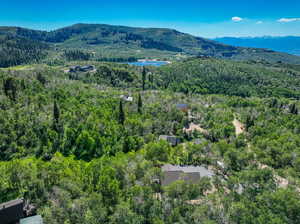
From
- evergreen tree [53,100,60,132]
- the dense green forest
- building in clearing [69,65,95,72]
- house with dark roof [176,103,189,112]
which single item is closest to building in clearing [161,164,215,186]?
the dense green forest

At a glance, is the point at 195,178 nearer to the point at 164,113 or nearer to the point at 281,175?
the point at 281,175

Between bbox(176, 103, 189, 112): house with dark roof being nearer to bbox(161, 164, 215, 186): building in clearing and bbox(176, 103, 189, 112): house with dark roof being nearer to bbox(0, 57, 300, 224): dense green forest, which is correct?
bbox(0, 57, 300, 224): dense green forest

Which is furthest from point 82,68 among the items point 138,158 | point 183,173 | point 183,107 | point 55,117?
point 183,173

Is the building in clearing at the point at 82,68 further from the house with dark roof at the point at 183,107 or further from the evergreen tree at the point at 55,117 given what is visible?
the evergreen tree at the point at 55,117

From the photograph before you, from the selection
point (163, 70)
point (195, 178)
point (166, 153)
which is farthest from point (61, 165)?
point (163, 70)

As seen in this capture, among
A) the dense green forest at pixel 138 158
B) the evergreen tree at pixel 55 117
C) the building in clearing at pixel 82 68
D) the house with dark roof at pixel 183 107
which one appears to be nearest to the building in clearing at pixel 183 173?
the dense green forest at pixel 138 158

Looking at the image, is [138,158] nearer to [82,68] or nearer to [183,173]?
[183,173]

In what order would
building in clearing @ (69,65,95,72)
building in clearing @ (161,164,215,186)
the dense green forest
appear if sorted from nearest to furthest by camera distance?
the dense green forest, building in clearing @ (161,164,215,186), building in clearing @ (69,65,95,72)
